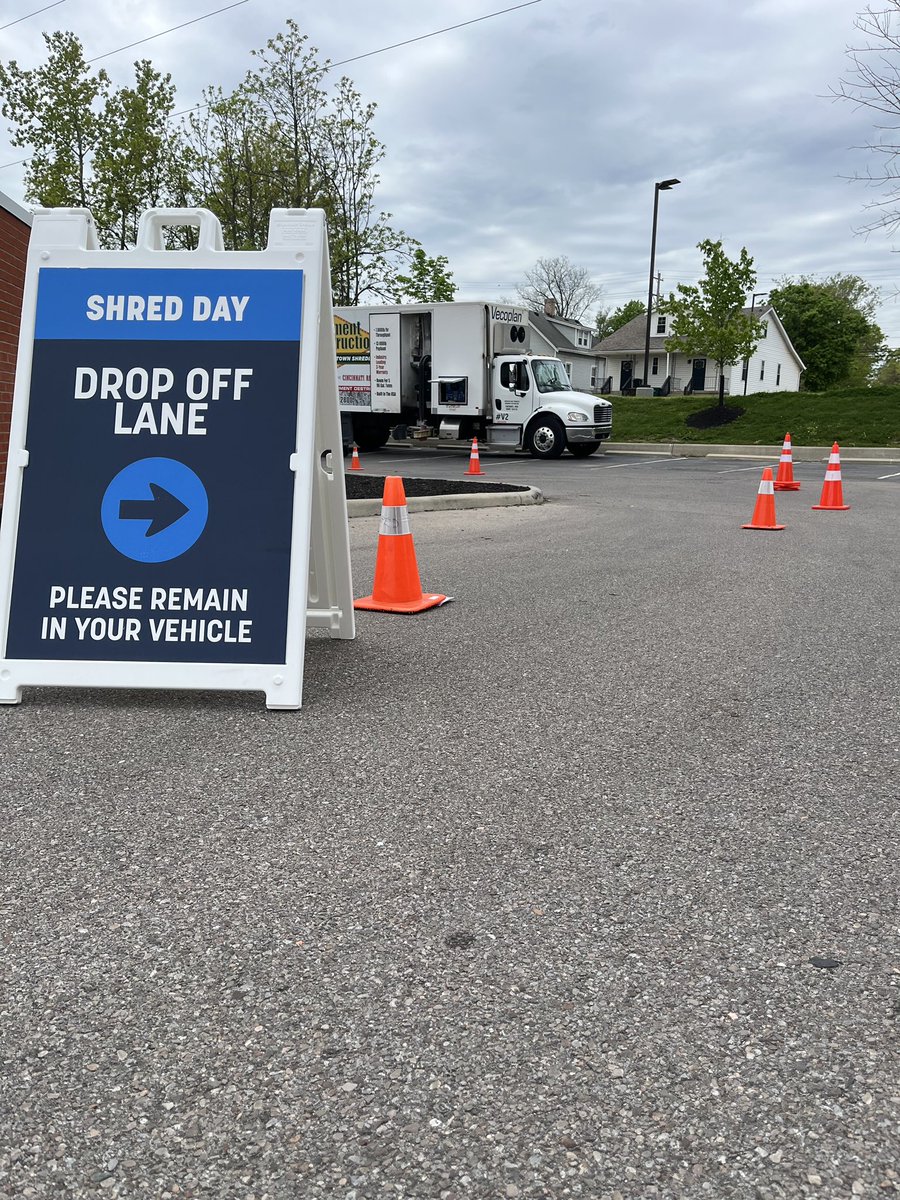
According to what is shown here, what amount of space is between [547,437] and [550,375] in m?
1.52

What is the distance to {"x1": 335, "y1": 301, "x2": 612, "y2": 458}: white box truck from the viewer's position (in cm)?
2380

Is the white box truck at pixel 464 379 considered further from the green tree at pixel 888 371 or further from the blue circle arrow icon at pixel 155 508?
the green tree at pixel 888 371

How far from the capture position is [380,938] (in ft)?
8.37

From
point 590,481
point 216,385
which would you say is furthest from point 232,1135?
point 590,481

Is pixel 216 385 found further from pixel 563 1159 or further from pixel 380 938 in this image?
pixel 563 1159

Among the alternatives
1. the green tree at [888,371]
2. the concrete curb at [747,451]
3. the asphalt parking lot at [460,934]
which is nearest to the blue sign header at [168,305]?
the asphalt parking lot at [460,934]

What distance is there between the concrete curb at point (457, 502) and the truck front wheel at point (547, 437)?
9750mm

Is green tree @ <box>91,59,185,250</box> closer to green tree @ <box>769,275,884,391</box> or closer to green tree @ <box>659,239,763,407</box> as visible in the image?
green tree @ <box>659,239,763,407</box>

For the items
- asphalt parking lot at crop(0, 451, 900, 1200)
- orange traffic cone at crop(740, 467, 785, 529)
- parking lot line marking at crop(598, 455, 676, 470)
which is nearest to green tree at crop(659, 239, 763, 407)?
parking lot line marking at crop(598, 455, 676, 470)

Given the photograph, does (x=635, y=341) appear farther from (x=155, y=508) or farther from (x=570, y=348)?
(x=155, y=508)

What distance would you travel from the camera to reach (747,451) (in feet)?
91.8

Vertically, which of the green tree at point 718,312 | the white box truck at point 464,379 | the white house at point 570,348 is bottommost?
the white box truck at point 464,379

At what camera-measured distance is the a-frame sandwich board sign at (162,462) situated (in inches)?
171

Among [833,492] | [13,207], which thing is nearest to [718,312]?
[833,492]
